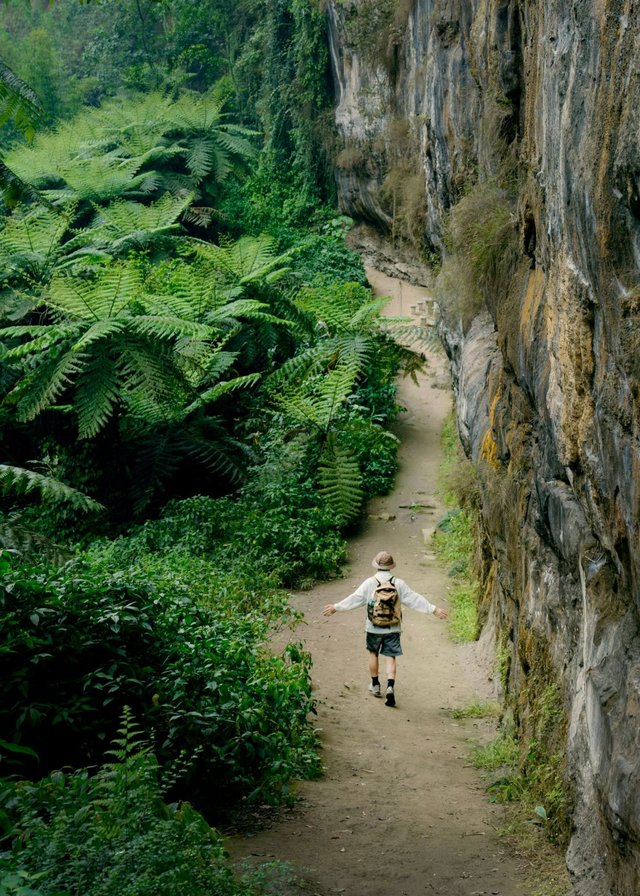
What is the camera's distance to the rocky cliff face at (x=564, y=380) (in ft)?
11.9

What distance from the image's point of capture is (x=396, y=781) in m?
6.43

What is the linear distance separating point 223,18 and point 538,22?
22.4 meters

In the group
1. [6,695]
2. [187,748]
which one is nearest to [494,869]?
[187,748]

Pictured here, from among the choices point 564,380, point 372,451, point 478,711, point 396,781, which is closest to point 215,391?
point 372,451

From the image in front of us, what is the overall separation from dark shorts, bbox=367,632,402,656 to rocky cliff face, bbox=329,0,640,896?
87 centimetres

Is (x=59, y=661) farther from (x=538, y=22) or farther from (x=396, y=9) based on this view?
(x=396, y=9)

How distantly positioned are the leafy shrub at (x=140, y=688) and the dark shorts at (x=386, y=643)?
3.97 ft

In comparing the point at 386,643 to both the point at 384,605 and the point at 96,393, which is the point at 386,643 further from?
the point at 96,393

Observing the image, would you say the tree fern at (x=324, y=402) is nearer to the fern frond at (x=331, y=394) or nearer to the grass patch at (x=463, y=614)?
the fern frond at (x=331, y=394)

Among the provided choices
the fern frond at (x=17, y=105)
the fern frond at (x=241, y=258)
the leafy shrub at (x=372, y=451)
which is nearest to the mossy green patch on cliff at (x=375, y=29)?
the fern frond at (x=241, y=258)

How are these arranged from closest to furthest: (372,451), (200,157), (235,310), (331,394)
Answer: (331,394), (372,451), (235,310), (200,157)

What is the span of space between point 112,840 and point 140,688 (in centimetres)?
211

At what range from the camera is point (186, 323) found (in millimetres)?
12617

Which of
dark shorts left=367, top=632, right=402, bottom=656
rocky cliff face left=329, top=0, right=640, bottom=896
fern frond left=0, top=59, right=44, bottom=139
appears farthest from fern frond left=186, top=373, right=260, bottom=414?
fern frond left=0, top=59, right=44, bottom=139
